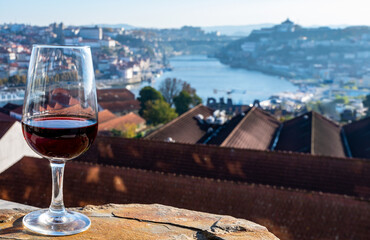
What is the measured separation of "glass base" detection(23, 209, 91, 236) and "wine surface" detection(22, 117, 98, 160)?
0.09m

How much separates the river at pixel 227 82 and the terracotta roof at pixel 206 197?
1037 inches

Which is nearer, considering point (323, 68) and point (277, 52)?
point (323, 68)

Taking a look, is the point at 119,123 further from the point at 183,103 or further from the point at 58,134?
the point at 58,134

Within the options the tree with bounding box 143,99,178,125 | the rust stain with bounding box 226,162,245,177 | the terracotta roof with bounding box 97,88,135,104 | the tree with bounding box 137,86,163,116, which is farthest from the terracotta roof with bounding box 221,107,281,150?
the terracotta roof with bounding box 97,88,135,104

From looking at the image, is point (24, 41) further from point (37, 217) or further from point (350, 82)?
point (37, 217)

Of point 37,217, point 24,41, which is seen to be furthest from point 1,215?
point 24,41

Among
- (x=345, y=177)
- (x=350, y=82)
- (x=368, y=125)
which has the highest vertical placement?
(x=345, y=177)

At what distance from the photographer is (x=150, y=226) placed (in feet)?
2.23

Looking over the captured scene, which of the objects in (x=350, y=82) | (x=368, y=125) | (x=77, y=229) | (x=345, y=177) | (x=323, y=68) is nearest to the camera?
(x=77, y=229)

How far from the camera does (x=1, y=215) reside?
0.69 meters

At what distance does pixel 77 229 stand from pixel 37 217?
2.7 inches

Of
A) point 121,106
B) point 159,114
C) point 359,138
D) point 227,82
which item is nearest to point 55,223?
point 359,138

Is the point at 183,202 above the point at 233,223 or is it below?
below

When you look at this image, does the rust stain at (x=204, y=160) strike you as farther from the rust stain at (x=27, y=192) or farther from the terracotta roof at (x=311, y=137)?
the terracotta roof at (x=311, y=137)
